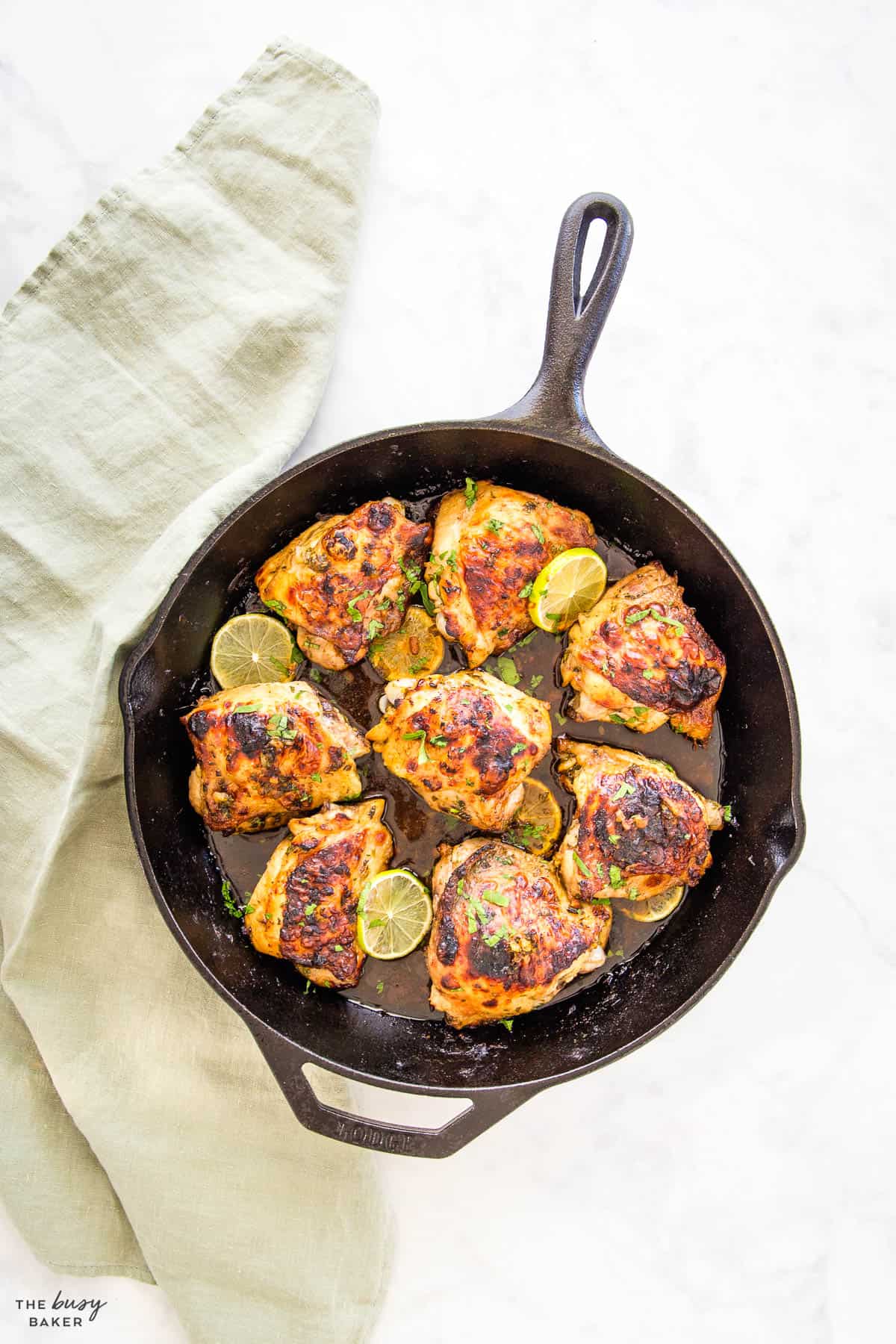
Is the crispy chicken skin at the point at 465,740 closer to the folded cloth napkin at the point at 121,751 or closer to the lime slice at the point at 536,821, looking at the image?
the lime slice at the point at 536,821

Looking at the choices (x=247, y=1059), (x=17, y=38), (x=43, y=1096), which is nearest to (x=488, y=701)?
(x=247, y=1059)

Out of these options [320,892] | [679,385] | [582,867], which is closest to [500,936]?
[582,867]

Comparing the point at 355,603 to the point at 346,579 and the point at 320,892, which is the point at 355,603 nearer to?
the point at 346,579

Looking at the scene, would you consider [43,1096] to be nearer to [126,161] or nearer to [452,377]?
[452,377]

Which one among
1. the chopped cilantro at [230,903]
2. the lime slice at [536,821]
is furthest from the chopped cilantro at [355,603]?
the chopped cilantro at [230,903]

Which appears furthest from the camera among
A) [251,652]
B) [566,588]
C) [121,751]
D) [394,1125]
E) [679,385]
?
[679,385]

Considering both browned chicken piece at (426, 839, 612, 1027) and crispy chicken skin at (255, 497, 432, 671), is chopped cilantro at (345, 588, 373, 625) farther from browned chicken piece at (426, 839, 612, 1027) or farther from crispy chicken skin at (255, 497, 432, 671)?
browned chicken piece at (426, 839, 612, 1027)

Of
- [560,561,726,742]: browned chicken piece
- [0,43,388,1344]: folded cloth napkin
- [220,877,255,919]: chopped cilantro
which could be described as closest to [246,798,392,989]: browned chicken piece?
[220,877,255,919]: chopped cilantro
